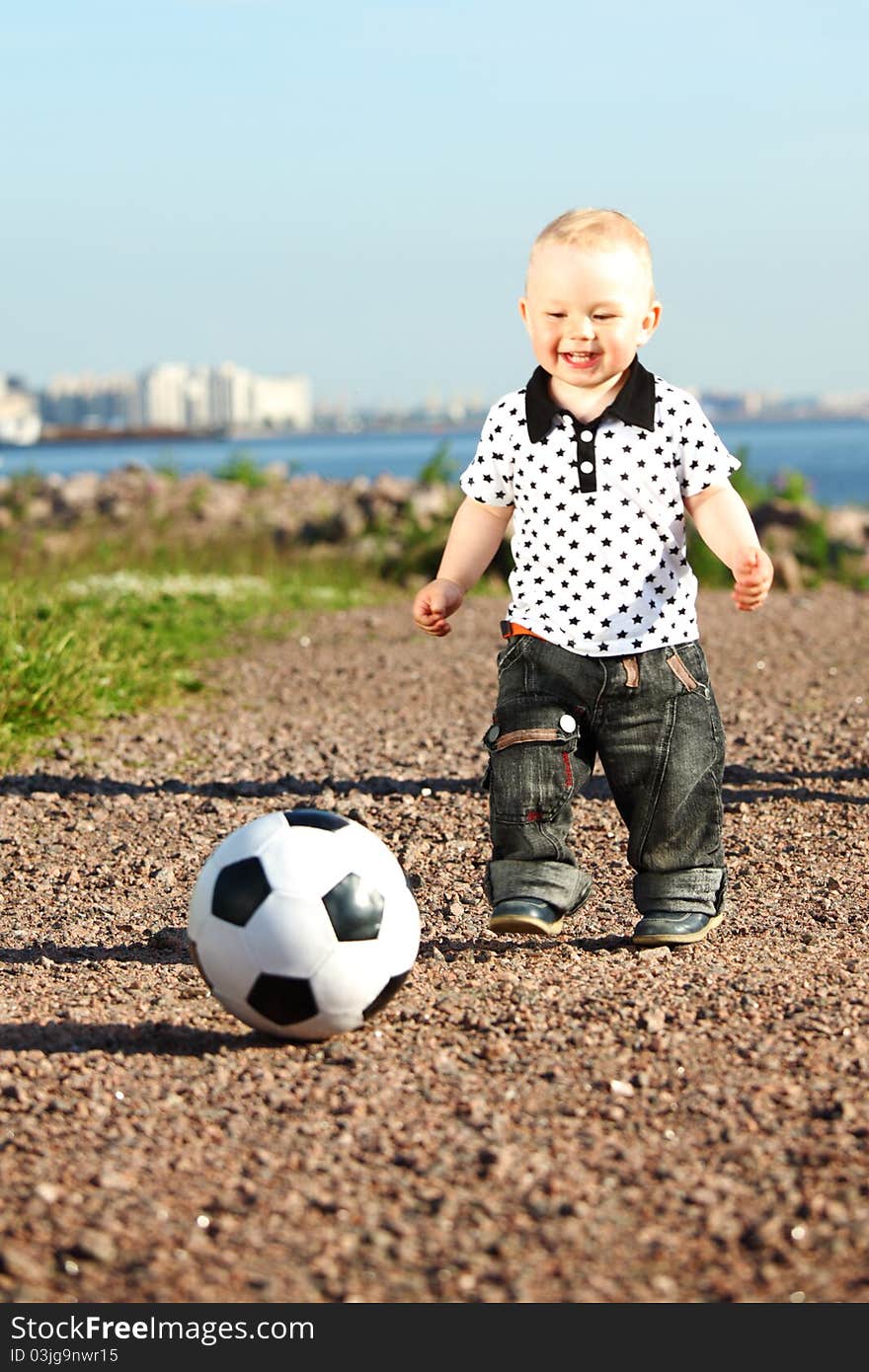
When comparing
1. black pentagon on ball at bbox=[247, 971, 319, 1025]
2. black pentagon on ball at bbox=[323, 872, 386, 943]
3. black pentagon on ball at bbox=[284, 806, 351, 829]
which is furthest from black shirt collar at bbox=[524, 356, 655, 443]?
black pentagon on ball at bbox=[247, 971, 319, 1025]

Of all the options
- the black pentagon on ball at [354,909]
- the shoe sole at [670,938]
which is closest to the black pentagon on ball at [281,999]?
the black pentagon on ball at [354,909]

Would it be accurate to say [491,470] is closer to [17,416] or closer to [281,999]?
[281,999]

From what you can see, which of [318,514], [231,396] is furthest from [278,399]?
[318,514]

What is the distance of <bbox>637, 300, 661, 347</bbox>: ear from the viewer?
3928mm

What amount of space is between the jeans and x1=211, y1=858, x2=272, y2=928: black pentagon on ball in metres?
0.82

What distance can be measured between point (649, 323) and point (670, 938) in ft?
5.12

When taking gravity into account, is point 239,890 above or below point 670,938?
above

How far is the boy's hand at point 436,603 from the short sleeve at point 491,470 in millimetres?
249

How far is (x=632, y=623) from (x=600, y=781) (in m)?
2.45

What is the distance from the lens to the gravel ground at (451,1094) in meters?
2.48

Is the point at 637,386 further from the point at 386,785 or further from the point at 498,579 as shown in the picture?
the point at 498,579

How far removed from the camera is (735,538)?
4020 mm

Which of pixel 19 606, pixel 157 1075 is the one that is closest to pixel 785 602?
pixel 19 606

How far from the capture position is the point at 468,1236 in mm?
2543
